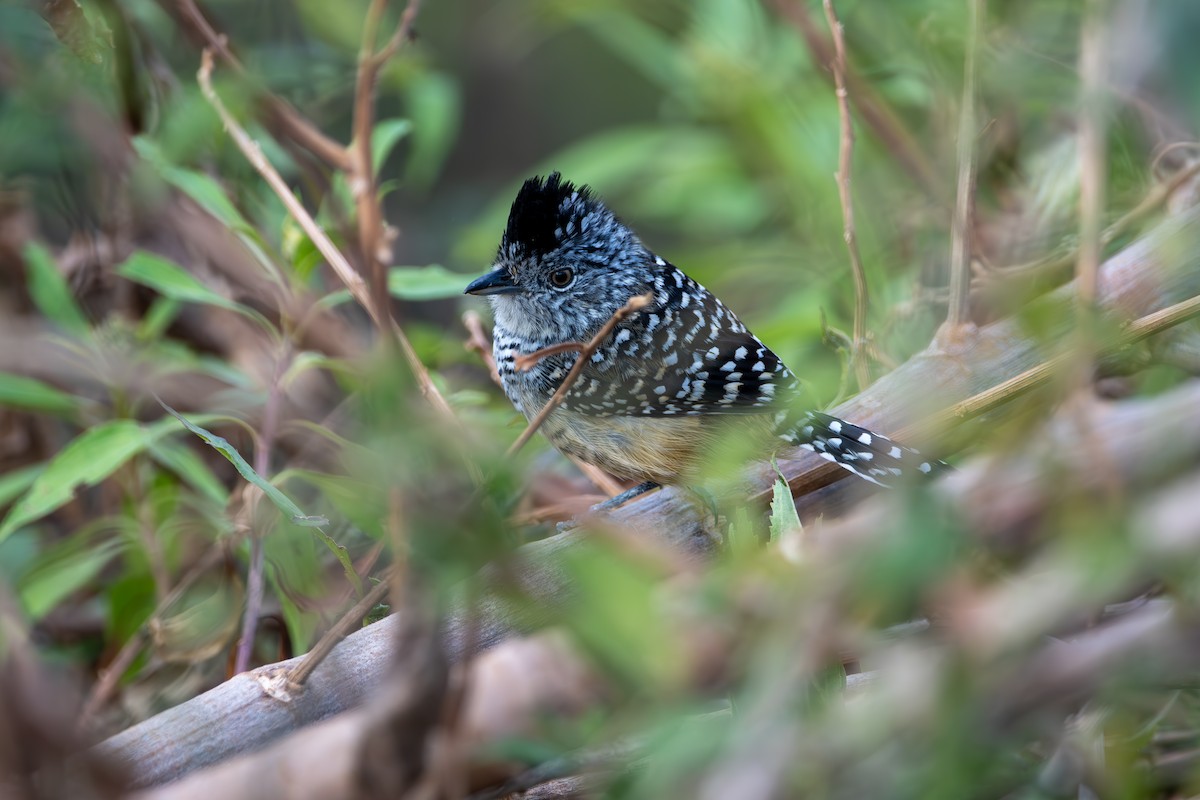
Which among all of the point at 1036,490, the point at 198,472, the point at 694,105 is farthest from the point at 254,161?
the point at 694,105

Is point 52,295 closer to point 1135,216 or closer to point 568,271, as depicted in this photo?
point 568,271

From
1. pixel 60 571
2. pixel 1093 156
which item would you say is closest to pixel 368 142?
pixel 60 571

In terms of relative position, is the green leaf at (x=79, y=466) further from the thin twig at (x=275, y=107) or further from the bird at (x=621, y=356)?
the bird at (x=621, y=356)

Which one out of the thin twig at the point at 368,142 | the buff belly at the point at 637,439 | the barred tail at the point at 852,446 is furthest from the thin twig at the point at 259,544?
the barred tail at the point at 852,446

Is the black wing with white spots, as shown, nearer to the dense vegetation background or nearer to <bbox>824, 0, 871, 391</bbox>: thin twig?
the dense vegetation background

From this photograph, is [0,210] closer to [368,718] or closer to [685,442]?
[685,442]

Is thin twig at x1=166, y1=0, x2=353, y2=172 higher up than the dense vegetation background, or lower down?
higher up

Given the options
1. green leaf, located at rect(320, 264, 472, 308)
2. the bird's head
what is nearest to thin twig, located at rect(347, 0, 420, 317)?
green leaf, located at rect(320, 264, 472, 308)
